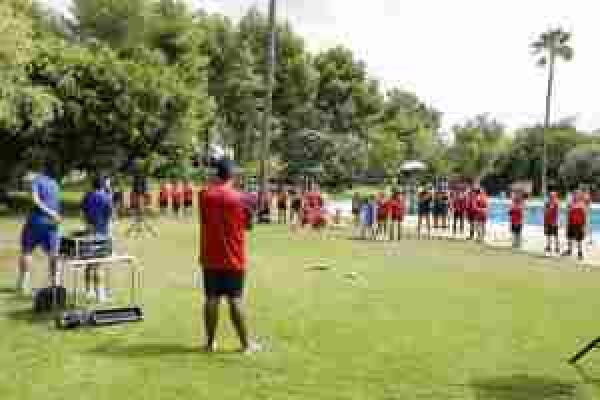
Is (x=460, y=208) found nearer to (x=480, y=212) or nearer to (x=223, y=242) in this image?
(x=480, y=212)

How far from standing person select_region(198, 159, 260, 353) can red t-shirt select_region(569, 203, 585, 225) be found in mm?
12755

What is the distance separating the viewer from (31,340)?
765 centimetres

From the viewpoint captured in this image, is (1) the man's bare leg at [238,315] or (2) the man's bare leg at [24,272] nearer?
(1) the man's bare leg at [238,315]

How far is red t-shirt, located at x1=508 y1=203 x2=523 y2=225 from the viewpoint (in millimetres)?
20000

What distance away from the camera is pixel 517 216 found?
66.2ft

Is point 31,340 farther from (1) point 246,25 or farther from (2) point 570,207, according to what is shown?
(1) point 246,25

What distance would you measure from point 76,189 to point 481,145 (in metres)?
41.4

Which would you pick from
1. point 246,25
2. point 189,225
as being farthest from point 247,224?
point 246,25

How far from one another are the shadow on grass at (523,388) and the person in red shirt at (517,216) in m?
13.7

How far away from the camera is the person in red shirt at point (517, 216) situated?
20.0 metres

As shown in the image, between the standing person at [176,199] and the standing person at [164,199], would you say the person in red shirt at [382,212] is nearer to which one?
the standing person at [176,199]

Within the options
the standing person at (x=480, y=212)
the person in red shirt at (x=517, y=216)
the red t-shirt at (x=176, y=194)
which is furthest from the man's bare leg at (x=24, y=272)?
the red t-shirt at (x=176, y=194)

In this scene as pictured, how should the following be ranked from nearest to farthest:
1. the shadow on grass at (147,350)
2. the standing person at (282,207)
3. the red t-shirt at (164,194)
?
the shadow on grass at (147,350) → the standing person at (282,207) → the red t-shirt at (164,194)

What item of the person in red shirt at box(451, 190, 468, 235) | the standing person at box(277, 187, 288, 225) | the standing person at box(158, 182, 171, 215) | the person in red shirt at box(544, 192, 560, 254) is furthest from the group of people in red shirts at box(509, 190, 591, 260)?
the standing person at box(158, 182, 171, 215)
